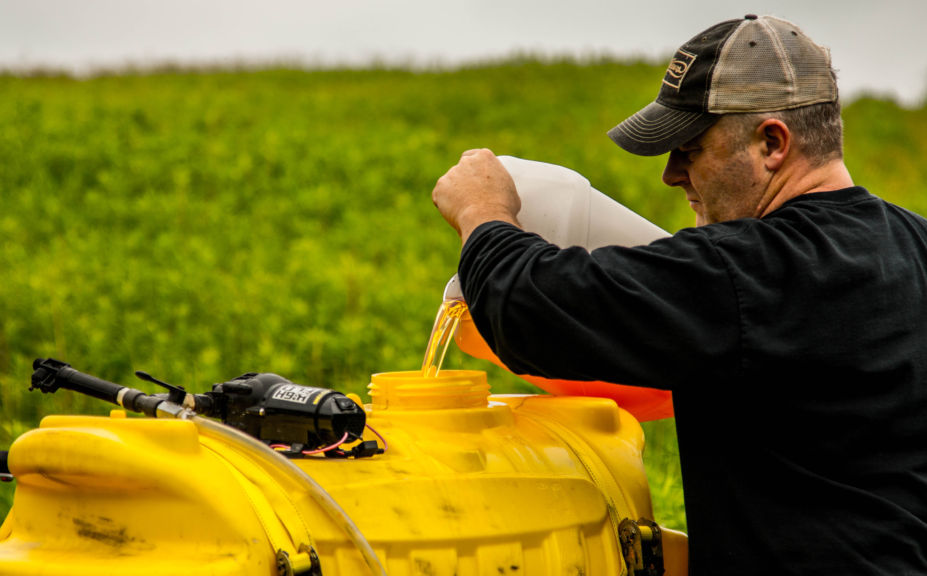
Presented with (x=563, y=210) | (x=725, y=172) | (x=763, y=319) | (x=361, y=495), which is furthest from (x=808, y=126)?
(x=361, y=495)

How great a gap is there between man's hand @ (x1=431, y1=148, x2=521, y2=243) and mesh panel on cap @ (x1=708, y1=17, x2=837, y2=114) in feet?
1.37

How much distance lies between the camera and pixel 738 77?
6.01 ft

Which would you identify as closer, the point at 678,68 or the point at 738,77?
the point at 738,77

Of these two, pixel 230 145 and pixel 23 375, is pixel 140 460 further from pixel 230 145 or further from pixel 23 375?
pixel 230 145

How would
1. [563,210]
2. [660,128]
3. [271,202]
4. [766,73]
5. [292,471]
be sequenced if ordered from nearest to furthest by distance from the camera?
[292,471] → [766,73] → [660,128] → [563,210] → [271,202]

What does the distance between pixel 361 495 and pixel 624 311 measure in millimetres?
555

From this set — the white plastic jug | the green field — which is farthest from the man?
the green field

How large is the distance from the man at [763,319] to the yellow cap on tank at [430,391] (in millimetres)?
245

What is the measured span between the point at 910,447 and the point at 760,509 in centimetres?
28

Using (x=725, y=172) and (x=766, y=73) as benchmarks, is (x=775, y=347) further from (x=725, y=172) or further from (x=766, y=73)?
(x=766, y=73)

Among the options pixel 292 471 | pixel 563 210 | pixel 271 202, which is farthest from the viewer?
pixel 271 202

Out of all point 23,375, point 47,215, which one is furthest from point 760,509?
point 47,215

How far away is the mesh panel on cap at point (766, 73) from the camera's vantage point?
1819 mm

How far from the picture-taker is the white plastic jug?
2.12m
